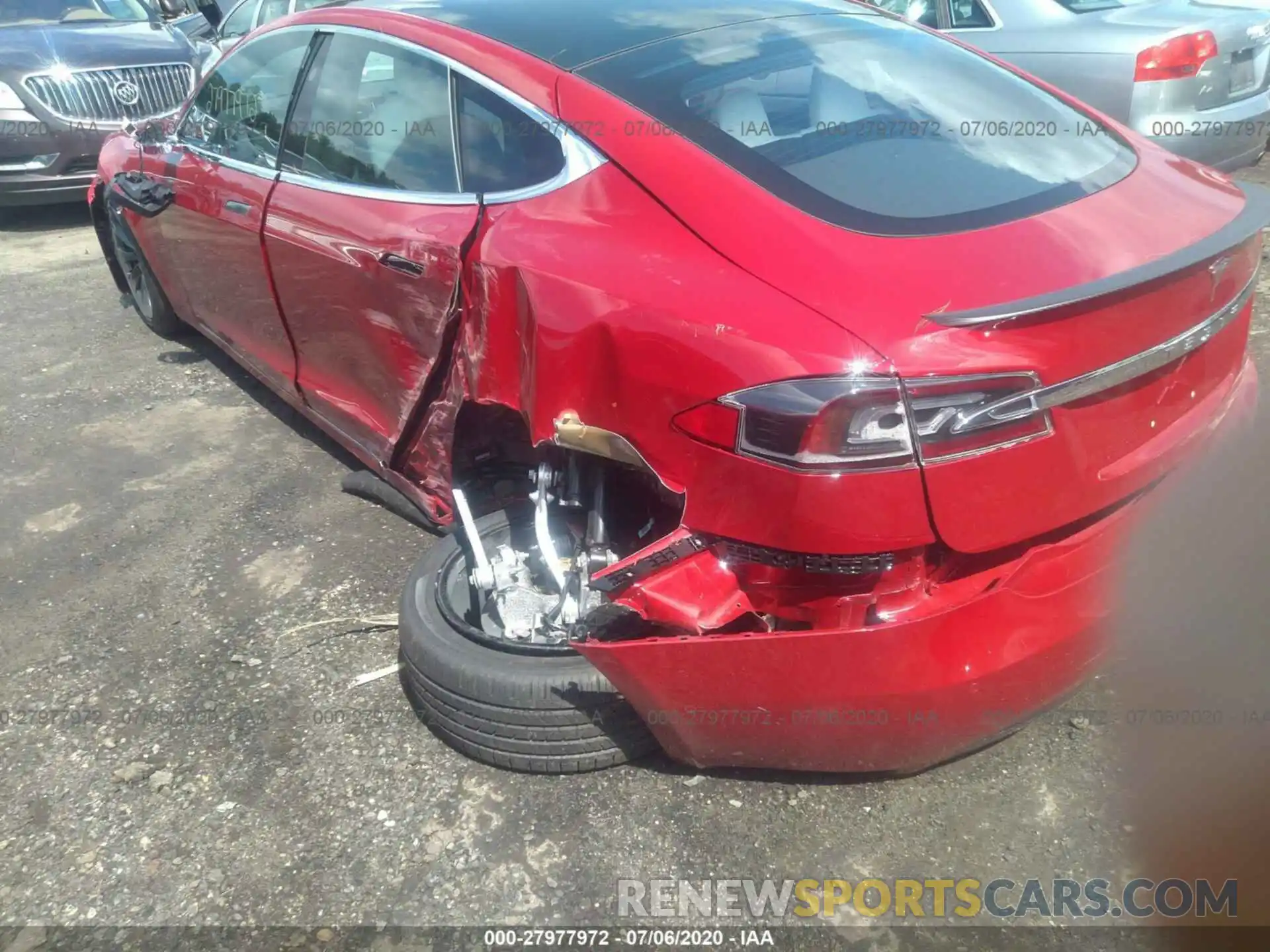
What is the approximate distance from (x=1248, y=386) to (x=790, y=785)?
143 cm

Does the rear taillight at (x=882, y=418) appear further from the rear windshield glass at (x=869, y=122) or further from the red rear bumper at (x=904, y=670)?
the rear windshield glass at (x=869, y=122)

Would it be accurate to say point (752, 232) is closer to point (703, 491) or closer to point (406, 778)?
point (703, 491)

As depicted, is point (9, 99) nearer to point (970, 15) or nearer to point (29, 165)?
point (29, 165)

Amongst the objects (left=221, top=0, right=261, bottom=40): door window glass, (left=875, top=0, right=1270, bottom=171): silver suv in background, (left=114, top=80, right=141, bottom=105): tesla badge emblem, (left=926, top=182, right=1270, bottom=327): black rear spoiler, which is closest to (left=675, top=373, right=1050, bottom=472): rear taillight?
(left=926, top=182, right=1270, bottom=327): black rear spoiler

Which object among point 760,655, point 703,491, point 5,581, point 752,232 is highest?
point 752,232

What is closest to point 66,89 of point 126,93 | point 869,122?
point 126,93

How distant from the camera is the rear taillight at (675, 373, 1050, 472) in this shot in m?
1.69

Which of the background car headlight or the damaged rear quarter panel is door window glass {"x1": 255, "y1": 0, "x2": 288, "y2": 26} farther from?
the damaged rear quarter panel

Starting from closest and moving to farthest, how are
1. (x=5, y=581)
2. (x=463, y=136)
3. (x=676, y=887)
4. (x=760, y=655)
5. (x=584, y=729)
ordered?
(x=760, y=655)
(x=676, y=887)
(x=584, y=729)
(x=463, y=136)
(x=5, y=581)

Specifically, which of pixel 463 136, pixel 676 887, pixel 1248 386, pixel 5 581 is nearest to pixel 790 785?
pixel 676 887

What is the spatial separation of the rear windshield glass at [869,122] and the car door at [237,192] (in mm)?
1574

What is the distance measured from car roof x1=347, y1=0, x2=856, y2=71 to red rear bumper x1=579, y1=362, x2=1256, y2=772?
149 cm

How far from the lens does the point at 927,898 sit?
202 cm

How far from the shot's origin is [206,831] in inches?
90.8
